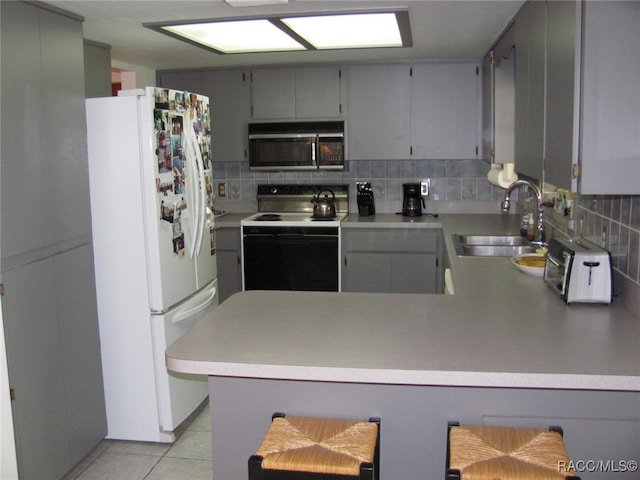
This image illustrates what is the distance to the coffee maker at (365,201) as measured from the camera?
506 centimetres

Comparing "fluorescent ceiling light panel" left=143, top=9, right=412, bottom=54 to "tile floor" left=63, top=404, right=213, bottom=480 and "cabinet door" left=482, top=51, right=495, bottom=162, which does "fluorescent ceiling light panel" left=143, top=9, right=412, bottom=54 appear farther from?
"tile floor" left=63, top=404, right=213, bottom=480

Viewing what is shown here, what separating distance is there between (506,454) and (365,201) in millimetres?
3537

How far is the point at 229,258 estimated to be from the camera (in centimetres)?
489

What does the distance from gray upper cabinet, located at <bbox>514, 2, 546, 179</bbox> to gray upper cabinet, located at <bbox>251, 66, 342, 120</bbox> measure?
1905 millimetres

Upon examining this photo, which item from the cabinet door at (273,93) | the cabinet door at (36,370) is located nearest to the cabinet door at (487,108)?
the cabinet door at (273,93)

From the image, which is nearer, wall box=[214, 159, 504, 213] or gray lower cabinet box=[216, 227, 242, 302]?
gray lower cabinet box=[216, 227, 242, 302]

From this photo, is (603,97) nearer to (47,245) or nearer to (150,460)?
(47,245)

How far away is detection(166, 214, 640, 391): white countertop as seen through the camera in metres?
1.72

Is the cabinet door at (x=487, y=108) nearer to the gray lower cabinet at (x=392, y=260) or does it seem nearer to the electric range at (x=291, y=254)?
the gray lower cabinet at (x=392, y=260)

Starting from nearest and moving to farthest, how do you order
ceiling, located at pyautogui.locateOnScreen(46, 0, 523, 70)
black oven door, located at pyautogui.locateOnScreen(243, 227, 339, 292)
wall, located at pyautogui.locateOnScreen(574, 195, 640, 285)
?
1. wall, located at pyautogui.locateOnScreen(574, 195, 640, 285)
2. ceiling, located at pyautogui.locateOnScreen(46, 0, 523, 70)
3. black oven door, located at pyautogui.locateOnScreen(243, 227, 339, 292)

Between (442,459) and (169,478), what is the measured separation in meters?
1.55

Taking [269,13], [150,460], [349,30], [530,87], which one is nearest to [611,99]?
[530,87]

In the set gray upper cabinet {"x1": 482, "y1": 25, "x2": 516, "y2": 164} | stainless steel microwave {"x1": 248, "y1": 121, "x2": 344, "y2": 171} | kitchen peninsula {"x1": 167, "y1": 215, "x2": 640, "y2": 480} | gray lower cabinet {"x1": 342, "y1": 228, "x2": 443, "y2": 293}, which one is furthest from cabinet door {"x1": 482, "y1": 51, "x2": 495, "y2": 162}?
kitchen peninsula {"x1": 167, "y1": 215, "x2": 640, "y2": 480}

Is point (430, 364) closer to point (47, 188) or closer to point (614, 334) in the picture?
point (614, 334)
